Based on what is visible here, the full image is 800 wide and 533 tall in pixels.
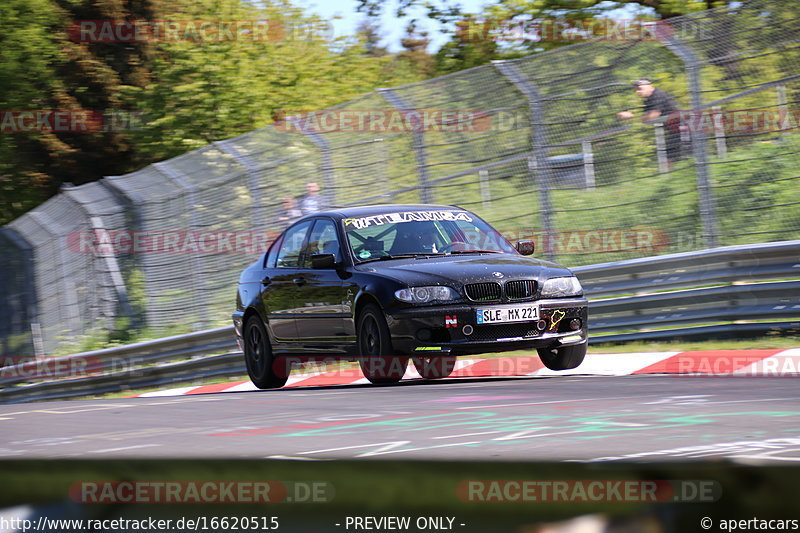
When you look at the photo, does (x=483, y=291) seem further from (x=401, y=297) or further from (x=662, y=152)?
(x=662, y=152)

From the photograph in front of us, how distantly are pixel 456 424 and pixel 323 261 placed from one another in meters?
5.02

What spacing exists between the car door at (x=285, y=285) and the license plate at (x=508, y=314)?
2.17 meters

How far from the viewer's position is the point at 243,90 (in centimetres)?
2505

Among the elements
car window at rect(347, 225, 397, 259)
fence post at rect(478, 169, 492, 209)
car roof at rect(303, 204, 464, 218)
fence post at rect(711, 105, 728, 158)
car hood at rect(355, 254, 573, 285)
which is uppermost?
fence post at rect(711, 105, 728, 158)

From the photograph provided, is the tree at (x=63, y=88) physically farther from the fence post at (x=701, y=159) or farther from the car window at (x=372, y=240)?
the fence post at (x=701, y=159)

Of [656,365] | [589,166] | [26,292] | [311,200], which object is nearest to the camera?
[656,365]

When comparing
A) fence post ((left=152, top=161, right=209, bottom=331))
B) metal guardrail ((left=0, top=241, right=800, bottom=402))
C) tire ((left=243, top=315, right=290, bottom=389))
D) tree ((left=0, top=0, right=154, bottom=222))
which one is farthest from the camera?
tree ((left=0, top=0, right=154, bottom=222))

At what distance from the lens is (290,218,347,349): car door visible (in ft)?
31.3

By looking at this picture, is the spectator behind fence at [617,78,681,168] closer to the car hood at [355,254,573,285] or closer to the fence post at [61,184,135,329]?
the car hood at [355,254,573,285]

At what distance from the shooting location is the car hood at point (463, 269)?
28.8 ft

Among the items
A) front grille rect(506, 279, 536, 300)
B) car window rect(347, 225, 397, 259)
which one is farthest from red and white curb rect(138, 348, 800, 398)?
car window rect(347, 225, 397, 259)

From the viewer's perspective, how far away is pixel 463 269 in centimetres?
894

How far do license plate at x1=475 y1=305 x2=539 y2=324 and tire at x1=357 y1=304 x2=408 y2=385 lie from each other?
0.67m

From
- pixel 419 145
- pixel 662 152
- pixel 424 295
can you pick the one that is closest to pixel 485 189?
pixel 419 145
